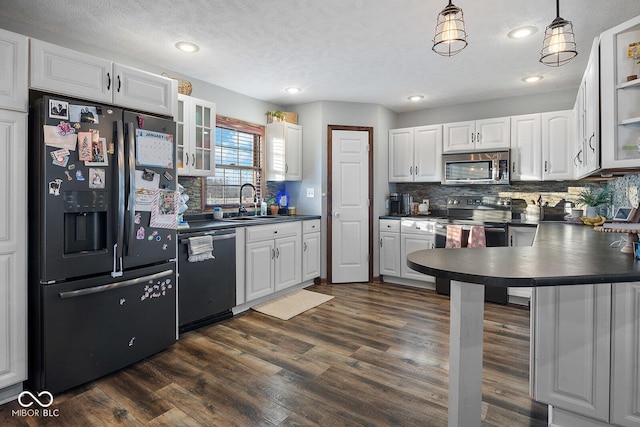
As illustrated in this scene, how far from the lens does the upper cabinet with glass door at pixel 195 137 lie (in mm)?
3340

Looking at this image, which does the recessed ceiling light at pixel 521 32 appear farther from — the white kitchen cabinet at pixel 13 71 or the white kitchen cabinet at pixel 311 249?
the white kitchen cabinet at pixel 13 71

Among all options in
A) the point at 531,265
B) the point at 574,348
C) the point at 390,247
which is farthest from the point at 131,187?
the point at 390,247

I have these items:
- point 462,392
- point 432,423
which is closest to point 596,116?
point 462,392

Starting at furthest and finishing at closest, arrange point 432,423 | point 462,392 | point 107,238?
point 107,238 → point 432,423 → point 462,392

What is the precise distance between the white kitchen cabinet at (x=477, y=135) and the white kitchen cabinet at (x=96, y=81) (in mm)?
3361

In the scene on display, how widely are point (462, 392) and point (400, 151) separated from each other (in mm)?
4061

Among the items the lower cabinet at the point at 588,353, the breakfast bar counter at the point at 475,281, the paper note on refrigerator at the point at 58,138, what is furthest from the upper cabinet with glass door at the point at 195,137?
the lower cabinet at the point at 588,353

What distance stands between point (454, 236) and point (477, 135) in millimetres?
1352

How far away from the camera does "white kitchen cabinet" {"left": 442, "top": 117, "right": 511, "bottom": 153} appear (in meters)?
4.25

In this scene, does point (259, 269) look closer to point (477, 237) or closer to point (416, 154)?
point (477, 237)

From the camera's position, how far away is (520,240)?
12.5 ft

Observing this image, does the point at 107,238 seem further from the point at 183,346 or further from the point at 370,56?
the point at 370,56

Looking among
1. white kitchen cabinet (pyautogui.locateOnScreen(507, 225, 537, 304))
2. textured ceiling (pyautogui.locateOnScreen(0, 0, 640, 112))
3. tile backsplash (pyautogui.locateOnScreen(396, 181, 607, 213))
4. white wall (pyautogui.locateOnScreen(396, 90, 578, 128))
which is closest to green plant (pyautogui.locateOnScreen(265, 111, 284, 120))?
textured ceiling (pyautogui.locateOnScreen(0, 0, 640, 112))

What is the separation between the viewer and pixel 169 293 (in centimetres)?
268
